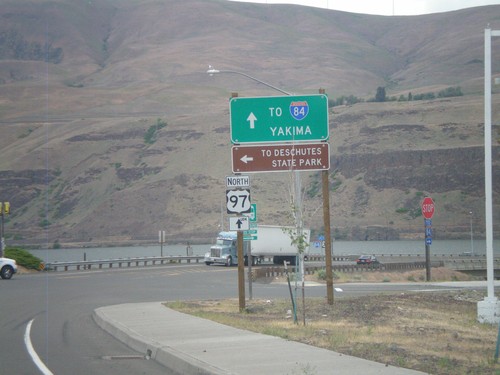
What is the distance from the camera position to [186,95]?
19738 cm

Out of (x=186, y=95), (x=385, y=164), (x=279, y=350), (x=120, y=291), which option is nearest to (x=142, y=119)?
(x=186, y=95)

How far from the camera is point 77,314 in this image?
2536 centimetres

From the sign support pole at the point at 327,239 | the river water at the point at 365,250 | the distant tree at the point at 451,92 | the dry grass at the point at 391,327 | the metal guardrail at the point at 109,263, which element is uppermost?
the distant tree at the point at 451,92

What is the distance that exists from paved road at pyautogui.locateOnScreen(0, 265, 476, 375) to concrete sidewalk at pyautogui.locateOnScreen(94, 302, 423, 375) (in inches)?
14.3

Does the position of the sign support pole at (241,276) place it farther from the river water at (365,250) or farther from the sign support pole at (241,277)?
the river water at (365,250)

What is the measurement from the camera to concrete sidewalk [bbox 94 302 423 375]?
41.3 feet

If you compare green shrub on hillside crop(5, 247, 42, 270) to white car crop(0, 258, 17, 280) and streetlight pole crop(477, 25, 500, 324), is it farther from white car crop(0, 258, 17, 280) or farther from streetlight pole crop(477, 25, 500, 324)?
streetlight pole crop(477, 25, 500, 324)

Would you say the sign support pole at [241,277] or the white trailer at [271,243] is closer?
the sign support pole at [241,277]

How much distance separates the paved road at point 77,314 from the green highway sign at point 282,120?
6603mm

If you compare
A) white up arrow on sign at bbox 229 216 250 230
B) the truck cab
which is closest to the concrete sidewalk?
white up arrow on sign at bbox 229 216 250 230

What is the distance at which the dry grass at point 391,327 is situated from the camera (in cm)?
1354

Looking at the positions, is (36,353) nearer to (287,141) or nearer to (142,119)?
(287,141)

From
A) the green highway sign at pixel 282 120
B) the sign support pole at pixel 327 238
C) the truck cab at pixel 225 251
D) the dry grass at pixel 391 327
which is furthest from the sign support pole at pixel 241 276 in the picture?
the truck cab at pixel 225 251

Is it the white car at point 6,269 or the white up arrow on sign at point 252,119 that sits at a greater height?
the white up arrow on sign at point 252,119
